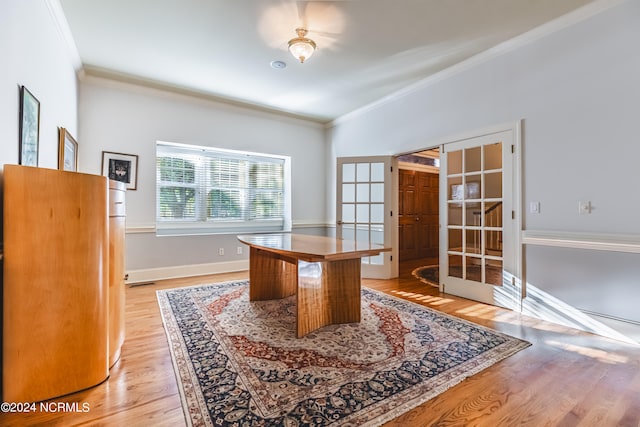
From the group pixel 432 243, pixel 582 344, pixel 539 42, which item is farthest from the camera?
pixel 432 243

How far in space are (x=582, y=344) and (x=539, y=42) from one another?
2689 millimetres

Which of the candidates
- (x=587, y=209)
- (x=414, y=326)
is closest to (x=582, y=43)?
(x=587, y=209)

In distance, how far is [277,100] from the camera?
469cm

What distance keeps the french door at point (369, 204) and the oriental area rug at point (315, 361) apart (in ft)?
4.73

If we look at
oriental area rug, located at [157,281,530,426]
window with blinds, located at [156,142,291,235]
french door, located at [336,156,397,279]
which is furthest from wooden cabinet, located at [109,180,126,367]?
french door, located at [336,156,397,279]

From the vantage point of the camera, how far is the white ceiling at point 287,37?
251 cm

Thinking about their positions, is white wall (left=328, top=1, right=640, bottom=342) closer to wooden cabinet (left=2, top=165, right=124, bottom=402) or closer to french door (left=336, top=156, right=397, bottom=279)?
french door (left=336, top=156, right=397, bottom=279)

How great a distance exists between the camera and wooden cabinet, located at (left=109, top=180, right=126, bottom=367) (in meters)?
1.92

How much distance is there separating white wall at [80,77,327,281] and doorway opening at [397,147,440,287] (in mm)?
2699

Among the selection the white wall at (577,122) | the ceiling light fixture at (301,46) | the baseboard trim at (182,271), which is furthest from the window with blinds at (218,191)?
the white wall at (577,122)

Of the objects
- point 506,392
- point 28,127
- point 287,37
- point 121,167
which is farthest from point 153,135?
point 506,392

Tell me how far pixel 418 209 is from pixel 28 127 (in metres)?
6.11

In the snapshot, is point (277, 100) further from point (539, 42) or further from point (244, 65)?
point (539, 42)

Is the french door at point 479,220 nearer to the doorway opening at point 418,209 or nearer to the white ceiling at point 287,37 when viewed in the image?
the white ceiling at point 287,37
